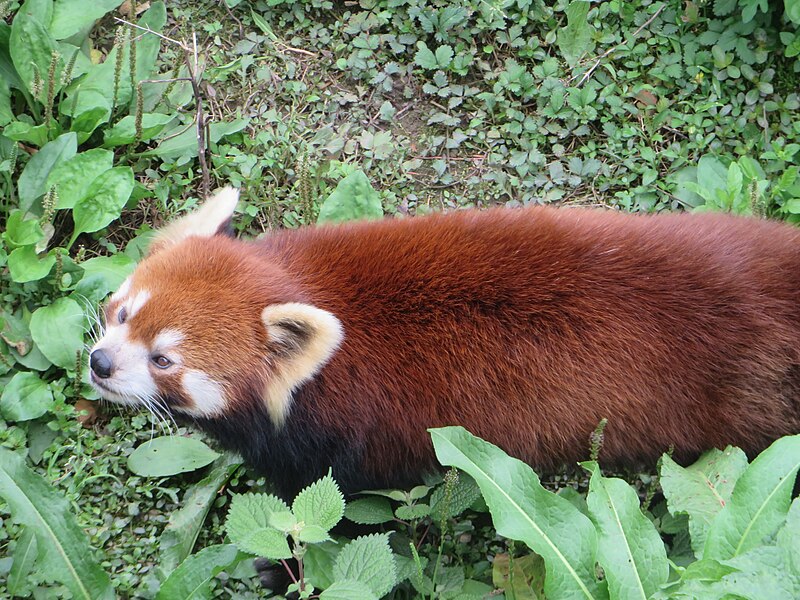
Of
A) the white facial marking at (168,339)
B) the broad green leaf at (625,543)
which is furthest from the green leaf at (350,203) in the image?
the broad green leaf at (625,543)

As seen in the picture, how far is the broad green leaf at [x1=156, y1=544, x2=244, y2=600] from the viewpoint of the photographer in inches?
106

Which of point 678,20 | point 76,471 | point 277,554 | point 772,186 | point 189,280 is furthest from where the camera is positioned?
point 678,20

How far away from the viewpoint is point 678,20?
172 inches

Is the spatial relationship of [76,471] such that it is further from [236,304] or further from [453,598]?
[453,598]

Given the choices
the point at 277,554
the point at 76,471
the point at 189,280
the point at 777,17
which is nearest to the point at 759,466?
the point at 277,554

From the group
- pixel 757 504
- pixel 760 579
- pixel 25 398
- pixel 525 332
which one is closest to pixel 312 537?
pixel 525 332

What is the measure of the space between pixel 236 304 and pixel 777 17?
10.4ft

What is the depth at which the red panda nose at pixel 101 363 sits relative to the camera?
271cm

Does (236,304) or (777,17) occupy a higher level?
(777,17)

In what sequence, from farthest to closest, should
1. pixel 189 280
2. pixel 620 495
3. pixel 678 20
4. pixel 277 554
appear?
pixel 678 20 < pixel 189 280 < pixel 620 495 < pixel 277 554

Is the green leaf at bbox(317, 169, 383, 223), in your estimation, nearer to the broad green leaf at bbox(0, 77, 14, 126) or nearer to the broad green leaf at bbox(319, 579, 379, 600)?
the broad green leaf at bbox(0, 77, 14, 126)

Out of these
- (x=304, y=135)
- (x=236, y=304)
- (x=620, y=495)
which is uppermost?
(x=304, y=135)

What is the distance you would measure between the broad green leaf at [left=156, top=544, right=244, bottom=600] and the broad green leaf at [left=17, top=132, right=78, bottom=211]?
1808mm

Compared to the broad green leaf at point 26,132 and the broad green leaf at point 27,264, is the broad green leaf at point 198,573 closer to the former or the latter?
the broad green leaf at point 27,264
